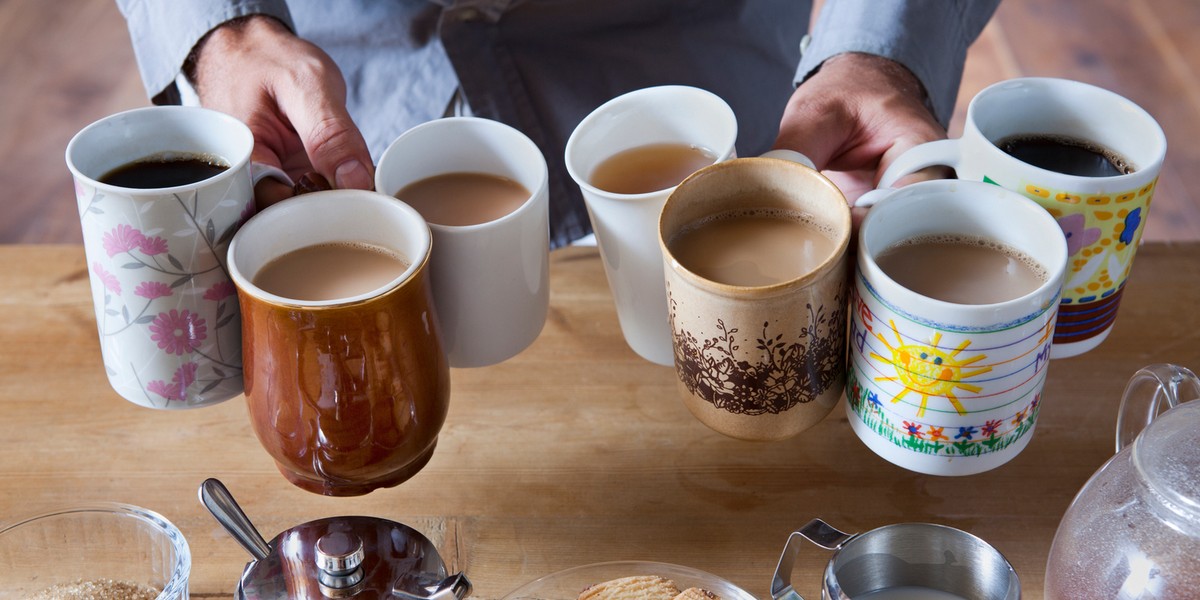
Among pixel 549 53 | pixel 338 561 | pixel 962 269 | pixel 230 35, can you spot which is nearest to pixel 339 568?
pixel 338 561

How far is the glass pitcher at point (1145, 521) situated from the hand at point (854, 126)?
0.31 meters

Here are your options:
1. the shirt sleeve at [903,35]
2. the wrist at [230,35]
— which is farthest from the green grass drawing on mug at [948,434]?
the wrist at [230,35]

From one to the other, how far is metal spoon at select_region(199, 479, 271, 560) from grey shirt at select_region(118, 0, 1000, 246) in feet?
1.64

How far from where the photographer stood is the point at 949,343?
0.62 m

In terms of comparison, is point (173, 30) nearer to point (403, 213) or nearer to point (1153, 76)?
point (403, 213)

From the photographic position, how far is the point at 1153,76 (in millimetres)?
2391

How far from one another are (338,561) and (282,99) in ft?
1.35

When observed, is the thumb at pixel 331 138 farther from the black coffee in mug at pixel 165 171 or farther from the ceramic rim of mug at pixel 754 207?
the ceramic rim of mug at pixel 754 207

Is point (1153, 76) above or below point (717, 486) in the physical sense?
below

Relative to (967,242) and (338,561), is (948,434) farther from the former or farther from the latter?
(338,561)

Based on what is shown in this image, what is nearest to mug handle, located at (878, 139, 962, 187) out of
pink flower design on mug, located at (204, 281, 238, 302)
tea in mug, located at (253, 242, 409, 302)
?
tea in mug, located at (253, 242, 409, 302)

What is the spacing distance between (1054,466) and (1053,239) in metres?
0.21

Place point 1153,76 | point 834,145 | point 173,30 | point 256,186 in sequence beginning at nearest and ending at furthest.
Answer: point 256,186 < point 834,145 < point 173,30 < point 1153,76

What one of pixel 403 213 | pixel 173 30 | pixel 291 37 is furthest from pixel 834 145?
pixel 173 30
